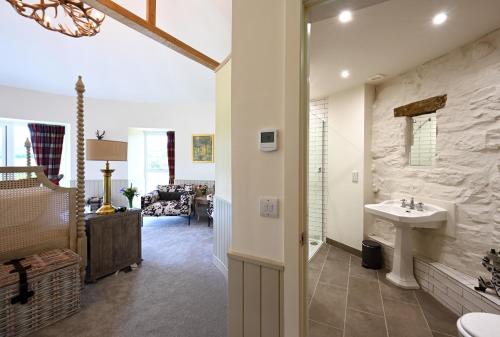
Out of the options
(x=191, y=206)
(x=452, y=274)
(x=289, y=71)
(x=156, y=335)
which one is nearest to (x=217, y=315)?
(x=156, y=335)

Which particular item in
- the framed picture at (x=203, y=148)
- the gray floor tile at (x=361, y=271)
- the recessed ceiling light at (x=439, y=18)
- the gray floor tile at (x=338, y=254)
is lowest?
the gray floor tile at (x=361, y=271)

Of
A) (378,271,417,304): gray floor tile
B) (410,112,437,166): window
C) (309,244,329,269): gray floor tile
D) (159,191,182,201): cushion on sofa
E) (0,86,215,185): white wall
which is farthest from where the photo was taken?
(159,191,182,201): cushion on sofa

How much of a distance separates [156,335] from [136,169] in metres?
4.85

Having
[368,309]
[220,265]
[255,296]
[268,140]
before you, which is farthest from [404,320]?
[268,140]

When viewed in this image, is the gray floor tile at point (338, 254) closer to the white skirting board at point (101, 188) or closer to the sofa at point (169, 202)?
the sofa at point (169, 202)

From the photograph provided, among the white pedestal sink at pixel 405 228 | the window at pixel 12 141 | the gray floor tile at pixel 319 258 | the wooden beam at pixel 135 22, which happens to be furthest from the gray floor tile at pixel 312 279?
the window at pixel 12 141

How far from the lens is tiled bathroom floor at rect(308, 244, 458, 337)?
6.07 ft

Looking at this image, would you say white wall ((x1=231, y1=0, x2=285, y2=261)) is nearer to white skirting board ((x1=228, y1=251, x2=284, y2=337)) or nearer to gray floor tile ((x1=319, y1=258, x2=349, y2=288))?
white skirting board ((x1=228, y1=251, x2=284, y2=337))

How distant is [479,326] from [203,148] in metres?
5.26

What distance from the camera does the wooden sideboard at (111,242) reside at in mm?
2498

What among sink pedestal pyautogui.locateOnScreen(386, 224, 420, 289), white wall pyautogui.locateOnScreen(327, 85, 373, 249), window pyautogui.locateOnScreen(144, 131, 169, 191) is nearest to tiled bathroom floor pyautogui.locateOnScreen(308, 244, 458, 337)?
sink pedestal pyautogui.locateOnScreen(386, 224, 420, 289)

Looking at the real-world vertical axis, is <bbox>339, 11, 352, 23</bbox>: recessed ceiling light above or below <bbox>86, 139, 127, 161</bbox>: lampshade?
above

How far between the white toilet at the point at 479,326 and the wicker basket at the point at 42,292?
283 centimetres

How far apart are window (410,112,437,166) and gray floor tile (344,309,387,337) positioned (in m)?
1.79
